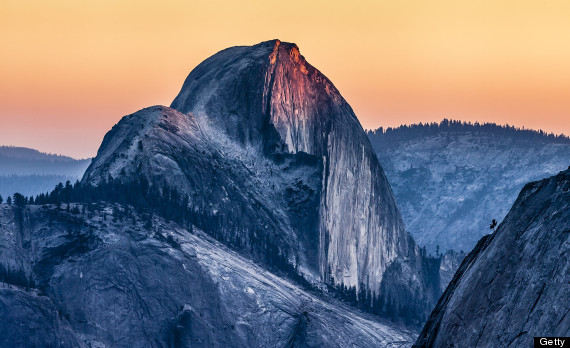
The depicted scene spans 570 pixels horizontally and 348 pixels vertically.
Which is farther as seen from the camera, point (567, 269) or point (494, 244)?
point (494, 244)

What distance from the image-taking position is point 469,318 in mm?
102562

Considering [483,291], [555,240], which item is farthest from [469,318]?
[555,240]

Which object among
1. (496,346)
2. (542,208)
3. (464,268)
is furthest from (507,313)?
(464,268)

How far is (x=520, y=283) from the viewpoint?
98875 millimetres

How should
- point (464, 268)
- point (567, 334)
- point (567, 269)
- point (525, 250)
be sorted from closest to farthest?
point (567, 334)
point (567, 269)
point (525, 250)
point (464, 268)

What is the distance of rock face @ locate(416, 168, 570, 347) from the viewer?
309ft

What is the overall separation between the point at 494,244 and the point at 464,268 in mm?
9158

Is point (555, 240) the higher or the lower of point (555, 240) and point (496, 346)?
the higher

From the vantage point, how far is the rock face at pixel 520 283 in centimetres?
9419

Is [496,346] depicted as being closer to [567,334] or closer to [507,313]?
[507,313]

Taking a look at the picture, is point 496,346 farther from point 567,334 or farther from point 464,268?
point 464,268

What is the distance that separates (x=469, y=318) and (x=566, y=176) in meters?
12.7

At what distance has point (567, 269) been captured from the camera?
94.2m

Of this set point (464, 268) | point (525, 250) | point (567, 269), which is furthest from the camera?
point (464, 268)
